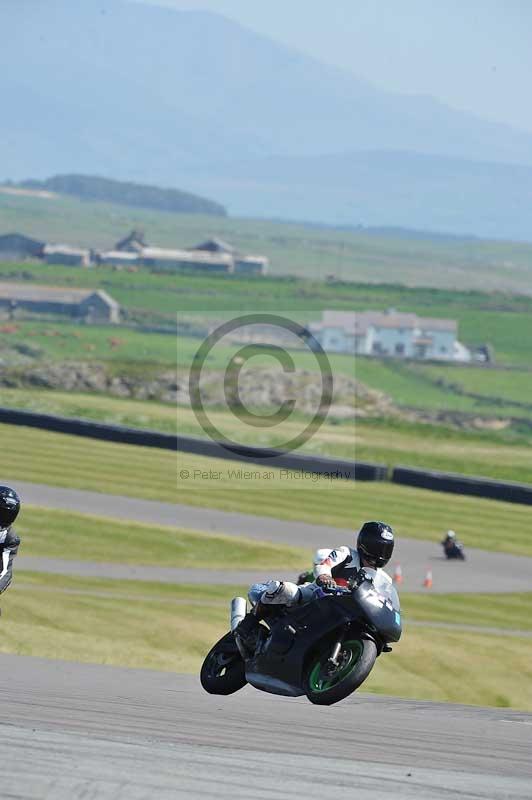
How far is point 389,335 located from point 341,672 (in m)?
135

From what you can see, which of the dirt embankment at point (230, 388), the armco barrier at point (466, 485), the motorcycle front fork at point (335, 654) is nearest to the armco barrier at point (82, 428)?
the armco barrier at point (466, 485)

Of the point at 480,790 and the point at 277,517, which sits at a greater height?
the point at 480,790

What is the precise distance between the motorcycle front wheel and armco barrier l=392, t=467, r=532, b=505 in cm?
3933

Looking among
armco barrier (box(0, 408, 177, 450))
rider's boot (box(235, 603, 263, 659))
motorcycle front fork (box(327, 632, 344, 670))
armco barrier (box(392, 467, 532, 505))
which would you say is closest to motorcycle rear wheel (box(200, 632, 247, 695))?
rider's boot (box(235, 603, 263, 659))

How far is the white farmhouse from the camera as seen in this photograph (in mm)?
135763

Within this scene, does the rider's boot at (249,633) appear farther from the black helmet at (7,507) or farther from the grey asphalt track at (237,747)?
the black helmet at (7,507)

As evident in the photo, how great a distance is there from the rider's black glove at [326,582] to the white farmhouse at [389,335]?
4718 inches

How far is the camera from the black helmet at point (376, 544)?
11844 mm

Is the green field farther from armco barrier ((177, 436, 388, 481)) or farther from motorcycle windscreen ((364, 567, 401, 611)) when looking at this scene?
motorcycle windscreen ((364, 567, 401, 611))

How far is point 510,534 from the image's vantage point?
45.0 meters

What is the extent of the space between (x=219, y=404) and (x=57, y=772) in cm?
8362

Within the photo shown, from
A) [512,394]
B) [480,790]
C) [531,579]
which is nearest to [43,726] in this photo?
[480,790]

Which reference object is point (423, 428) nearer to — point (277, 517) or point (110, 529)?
Answer: point (277, 517)

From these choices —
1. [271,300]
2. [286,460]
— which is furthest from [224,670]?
[271,300]
